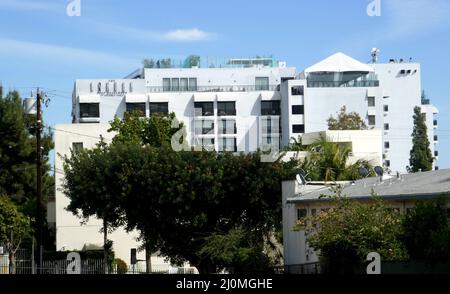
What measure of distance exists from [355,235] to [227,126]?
3472 inches

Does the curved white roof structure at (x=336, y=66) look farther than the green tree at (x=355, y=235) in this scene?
Yes

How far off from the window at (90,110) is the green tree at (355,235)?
286 ft

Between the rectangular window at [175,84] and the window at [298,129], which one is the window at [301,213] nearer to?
the window at [298,129]

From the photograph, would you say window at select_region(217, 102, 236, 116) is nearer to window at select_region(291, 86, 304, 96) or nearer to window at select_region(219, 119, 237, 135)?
window at select_region(219, 119, 237, 135)

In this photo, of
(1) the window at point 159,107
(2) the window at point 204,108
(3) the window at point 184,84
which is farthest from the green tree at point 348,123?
(3) the window at point 184,84

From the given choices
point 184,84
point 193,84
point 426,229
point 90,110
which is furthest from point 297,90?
point 426,229

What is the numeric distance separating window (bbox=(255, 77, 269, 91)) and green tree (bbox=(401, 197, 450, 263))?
93.5 meters

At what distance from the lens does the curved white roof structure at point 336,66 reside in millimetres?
118688

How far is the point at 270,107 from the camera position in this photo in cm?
12044

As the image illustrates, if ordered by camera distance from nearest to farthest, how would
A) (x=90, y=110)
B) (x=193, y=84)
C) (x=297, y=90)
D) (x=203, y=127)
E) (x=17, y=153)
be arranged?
(x=17, y=153), (x=297, y=90), (x=90, y=110), (x=203, y=127), (x=193, y=84)

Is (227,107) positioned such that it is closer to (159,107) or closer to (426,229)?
(159,107)

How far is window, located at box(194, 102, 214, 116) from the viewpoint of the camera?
119 m

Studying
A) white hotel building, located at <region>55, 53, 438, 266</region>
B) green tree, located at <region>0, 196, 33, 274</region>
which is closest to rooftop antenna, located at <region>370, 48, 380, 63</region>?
white hotel building, located at <region>55, 53, 438, 266</region>

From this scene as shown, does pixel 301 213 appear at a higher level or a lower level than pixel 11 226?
higher
